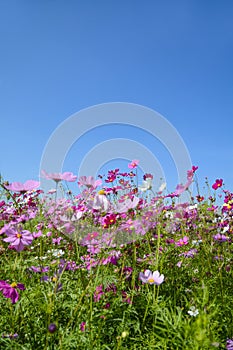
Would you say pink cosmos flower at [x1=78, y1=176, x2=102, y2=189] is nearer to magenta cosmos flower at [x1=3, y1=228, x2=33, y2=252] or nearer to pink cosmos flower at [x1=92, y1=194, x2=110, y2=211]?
pink cosmos flower at [x1=92, y1=194, x2=110, y2=211]

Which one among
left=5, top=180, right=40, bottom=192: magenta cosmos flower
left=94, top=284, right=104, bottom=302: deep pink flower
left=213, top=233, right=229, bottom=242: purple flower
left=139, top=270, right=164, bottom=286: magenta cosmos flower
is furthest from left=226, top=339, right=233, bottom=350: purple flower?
left=5, top=180, right=40, bottom=192: magenta cosmos flower

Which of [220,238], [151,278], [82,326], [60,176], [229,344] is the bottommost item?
[82,326]

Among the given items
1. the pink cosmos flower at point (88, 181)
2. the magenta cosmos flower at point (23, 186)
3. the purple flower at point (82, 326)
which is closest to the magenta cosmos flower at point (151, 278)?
the purple flower at point (82, 326)

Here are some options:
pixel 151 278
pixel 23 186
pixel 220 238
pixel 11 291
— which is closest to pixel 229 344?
pixel 151 278

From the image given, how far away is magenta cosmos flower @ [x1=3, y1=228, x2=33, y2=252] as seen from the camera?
160 centimetres

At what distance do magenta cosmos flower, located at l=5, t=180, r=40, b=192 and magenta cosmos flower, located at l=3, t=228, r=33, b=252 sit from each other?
17 cm

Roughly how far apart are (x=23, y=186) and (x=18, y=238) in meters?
0.22

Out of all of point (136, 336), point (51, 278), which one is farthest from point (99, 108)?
point (136, 336)

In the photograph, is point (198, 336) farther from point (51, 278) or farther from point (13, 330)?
point (51, 278)

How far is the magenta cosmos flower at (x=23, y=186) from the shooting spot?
160 cm

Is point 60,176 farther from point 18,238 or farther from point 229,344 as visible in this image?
point 229,344

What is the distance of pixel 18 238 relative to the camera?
162 cm

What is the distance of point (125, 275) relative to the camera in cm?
205

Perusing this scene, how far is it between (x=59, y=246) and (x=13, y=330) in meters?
0.87
